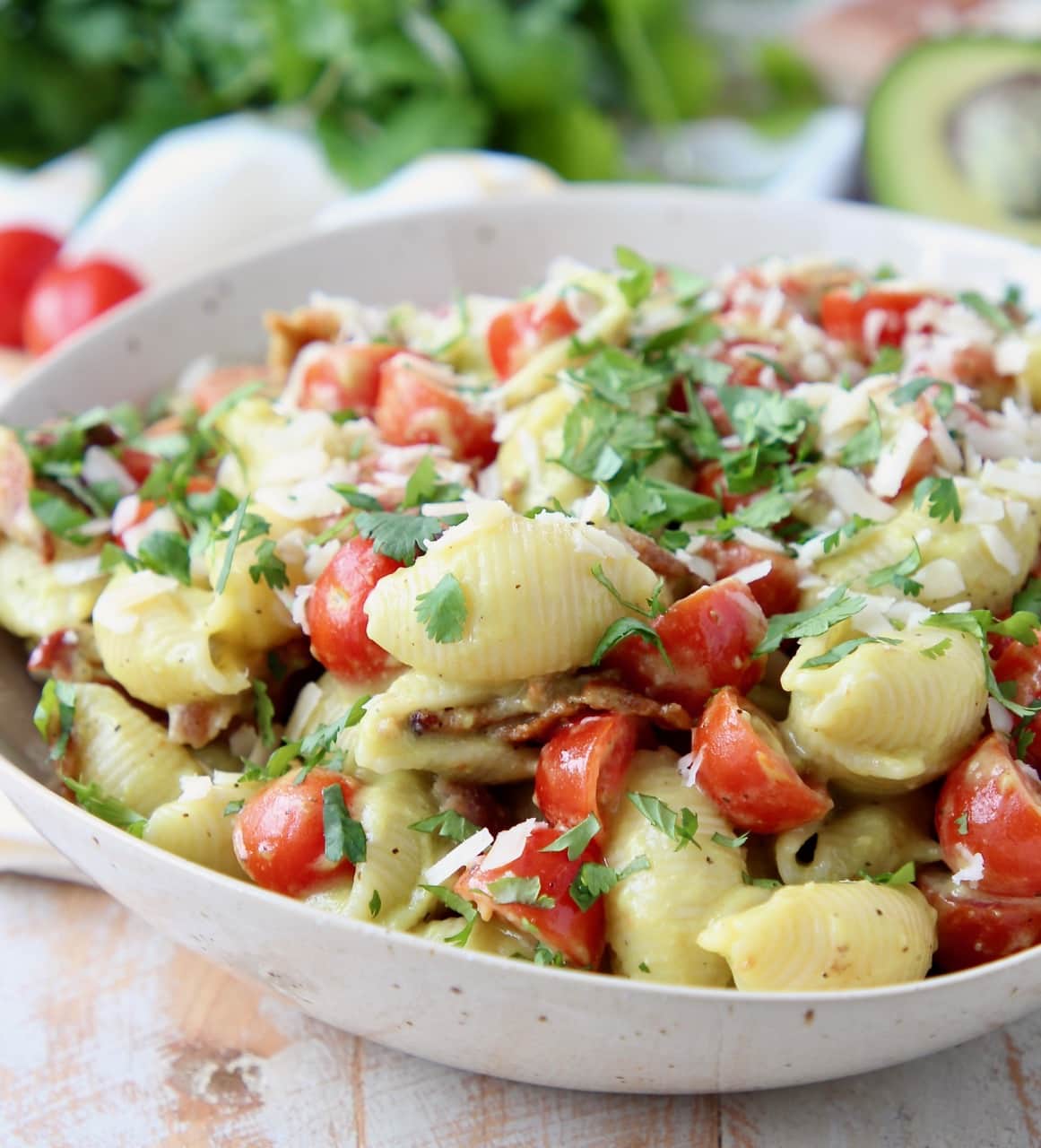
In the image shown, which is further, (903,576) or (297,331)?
(297,331)

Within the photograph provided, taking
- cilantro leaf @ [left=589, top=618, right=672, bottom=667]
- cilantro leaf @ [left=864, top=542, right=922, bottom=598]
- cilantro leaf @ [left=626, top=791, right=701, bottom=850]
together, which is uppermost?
cilantro leaf @ [left=589, top=618, right=672, bottom=667]

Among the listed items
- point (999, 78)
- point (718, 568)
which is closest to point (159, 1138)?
point (718, 568)

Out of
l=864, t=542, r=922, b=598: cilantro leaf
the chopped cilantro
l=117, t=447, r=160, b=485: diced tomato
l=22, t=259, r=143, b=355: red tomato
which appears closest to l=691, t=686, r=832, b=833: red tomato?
l=864, t=542, r=922, b=598: cilantro leaf

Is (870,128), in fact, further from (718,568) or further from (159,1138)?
(159,1138)

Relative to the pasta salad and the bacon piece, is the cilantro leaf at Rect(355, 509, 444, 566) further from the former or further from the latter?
the bacon piece

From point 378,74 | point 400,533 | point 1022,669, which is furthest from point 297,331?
point 378,74

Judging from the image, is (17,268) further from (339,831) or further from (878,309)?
(339,831)
